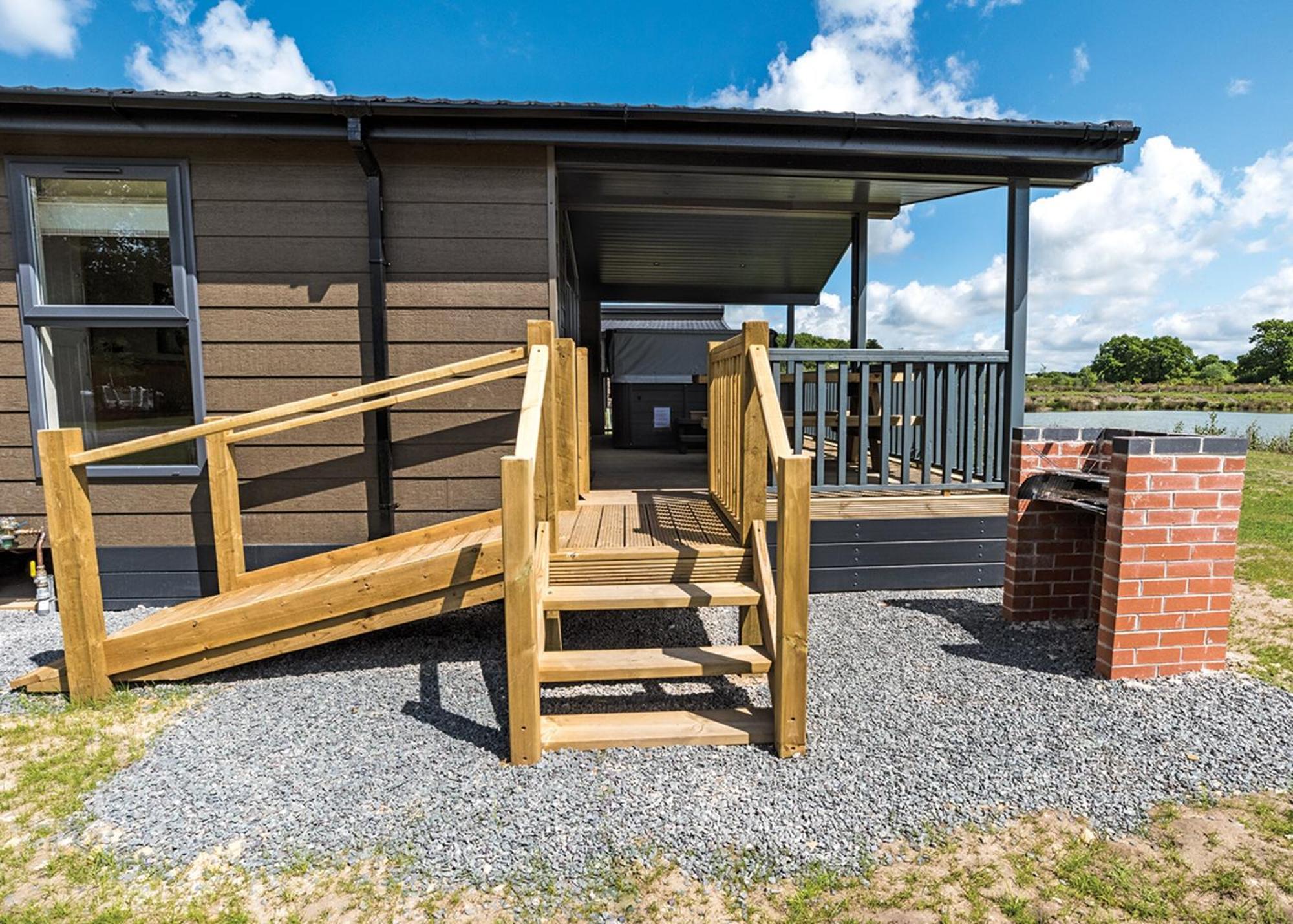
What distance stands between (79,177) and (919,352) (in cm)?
498

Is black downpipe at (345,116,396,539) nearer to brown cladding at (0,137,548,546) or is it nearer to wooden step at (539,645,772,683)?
brown cladding at (0,137,548,546)

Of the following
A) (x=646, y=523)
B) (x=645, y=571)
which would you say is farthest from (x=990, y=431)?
(x=645, y=571)

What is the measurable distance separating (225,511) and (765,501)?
2816 millimetres

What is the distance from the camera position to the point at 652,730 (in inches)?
95.2

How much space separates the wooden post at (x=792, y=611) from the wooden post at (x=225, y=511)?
2917 millimetres

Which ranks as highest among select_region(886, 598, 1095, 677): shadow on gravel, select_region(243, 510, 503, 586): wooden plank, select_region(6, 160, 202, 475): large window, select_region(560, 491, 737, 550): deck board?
select_region(6, 160, 202, 475): large window

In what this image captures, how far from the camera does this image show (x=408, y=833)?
194cm

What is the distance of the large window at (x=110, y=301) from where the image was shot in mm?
3785

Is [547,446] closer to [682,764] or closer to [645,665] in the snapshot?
[645,665]

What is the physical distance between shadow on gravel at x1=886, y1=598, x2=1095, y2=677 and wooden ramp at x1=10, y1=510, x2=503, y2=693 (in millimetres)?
2340

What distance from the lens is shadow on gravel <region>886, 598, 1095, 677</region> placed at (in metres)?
3.04

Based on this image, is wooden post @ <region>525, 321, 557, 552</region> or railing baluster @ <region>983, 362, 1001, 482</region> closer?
wooden post @ <region>525, 321, 557, 552</region>

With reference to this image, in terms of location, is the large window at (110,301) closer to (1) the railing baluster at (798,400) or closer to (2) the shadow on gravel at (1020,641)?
(1) the railing baluster at (798,400)

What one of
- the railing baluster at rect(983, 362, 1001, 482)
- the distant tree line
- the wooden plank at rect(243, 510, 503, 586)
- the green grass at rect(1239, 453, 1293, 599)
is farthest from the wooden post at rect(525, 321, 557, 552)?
the distant tree line
